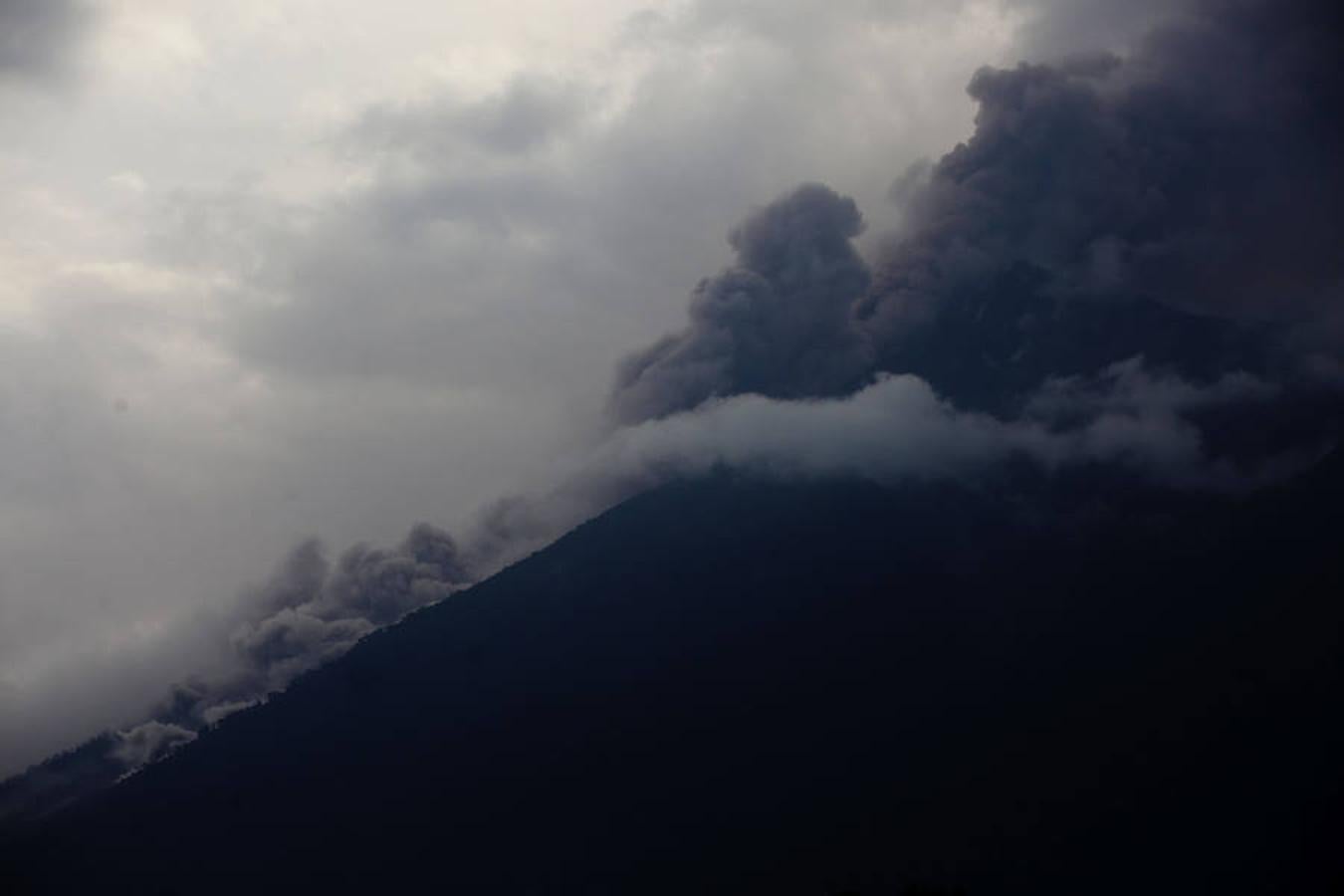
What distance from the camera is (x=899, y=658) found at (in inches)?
6550

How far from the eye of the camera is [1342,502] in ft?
589

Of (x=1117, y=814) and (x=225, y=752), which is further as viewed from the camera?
(x=225, y=752)

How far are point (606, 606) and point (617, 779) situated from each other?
35.1 m

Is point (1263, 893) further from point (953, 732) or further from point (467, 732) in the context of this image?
point (467, 732)

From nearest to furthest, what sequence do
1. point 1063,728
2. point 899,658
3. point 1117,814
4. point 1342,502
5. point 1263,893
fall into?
point 1263,893 < point 1117,814 < point 1063,728 < point 899,658 < point 1342,502

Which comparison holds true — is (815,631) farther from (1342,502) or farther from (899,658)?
(1342,502)

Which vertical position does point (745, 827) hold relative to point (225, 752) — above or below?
below

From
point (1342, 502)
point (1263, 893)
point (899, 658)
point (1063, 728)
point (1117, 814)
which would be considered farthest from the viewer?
point (1342, 502)

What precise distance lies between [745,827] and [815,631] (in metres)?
35.9

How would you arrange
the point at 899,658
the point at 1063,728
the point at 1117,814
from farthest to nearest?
the point at 899,658 → the point at 1063,728 → the point at 1117,814

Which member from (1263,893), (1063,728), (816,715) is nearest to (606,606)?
(816,715)

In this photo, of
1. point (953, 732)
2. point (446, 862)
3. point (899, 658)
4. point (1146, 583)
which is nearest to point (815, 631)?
point (899, 658)

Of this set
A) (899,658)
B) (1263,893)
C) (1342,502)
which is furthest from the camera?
(1342,502)

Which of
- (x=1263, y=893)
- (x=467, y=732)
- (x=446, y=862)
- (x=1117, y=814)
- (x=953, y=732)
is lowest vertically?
(x=1263, y=893)
